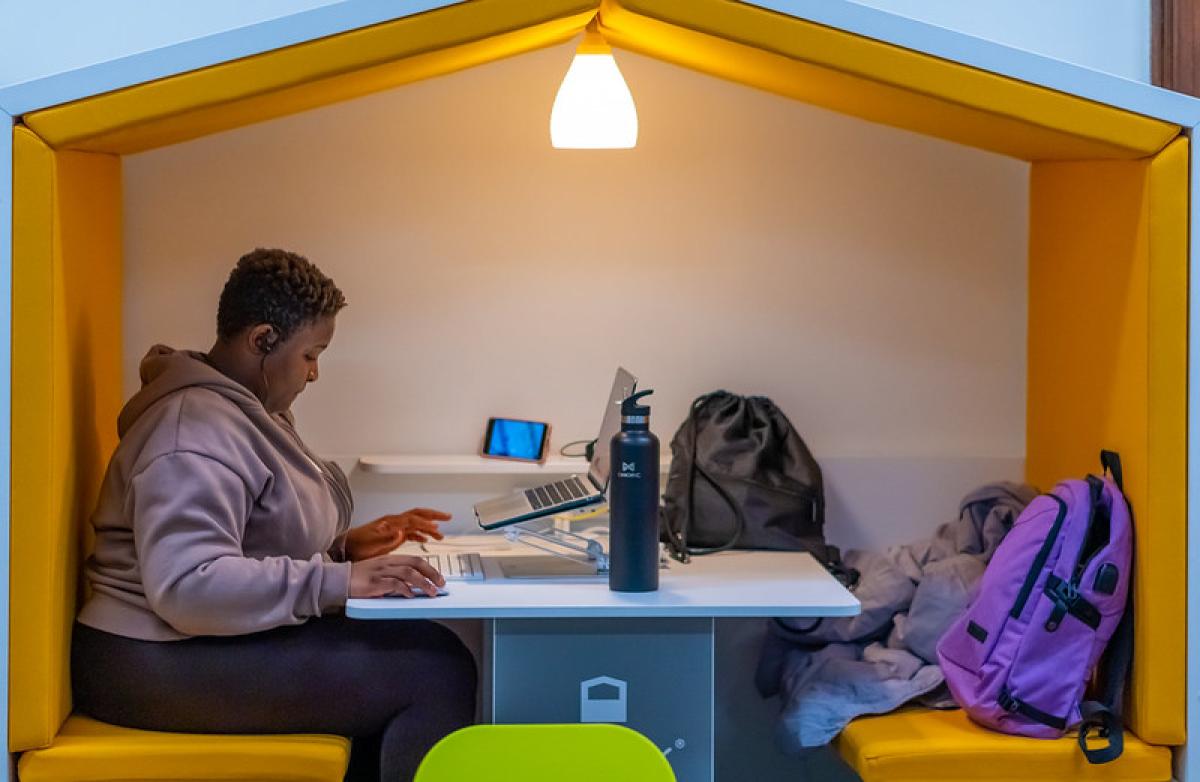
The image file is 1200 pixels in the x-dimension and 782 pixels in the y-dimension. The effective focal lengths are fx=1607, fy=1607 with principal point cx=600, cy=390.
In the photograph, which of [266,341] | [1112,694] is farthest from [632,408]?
[1112,694]

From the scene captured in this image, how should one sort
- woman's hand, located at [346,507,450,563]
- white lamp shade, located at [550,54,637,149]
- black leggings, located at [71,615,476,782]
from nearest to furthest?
1. black leggings, located at [71,615,476,782]
2. white lamp shade, located at [550,54,637,149]
3. woman's hand, located at [346,507,450,563]

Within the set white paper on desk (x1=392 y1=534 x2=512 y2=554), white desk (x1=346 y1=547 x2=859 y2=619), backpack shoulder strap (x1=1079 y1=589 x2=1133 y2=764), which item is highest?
white paper on desk (x1=392 y1=534 x2=512 y2=554)

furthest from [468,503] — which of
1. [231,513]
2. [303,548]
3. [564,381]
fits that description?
[231,513]

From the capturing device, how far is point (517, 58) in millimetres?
3354

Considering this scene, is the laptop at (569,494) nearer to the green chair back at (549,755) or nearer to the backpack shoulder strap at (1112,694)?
the green chair back at (549,755)

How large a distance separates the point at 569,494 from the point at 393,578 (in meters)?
0.36

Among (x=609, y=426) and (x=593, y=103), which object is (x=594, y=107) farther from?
(x=609, y=426)

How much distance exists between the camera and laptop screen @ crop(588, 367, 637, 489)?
2662 mm

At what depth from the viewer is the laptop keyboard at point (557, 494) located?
8.73 feet

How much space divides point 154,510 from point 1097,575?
1.48 metres

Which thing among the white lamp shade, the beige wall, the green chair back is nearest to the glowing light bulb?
the white lamp shade

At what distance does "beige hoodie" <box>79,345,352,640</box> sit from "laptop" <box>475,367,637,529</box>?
0.96 feet

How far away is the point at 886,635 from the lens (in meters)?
2.99

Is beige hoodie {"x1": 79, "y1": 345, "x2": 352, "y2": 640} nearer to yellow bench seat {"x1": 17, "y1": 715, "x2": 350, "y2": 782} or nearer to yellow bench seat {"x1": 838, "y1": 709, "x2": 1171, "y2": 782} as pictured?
yellow bench seat {"x1": 17, "y1": 715, "x2": 350, "y2": 782}
